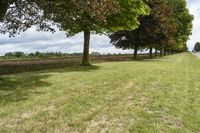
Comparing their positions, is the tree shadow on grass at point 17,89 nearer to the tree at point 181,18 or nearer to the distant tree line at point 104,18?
the distant tree line at point 104,18

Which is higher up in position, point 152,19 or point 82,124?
point 152,19

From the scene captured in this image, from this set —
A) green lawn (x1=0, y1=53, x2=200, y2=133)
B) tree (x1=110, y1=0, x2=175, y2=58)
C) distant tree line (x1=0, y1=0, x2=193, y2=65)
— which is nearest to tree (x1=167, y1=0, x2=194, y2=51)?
distant tree line (x1=0, y1=0, x2=193, y2=65)

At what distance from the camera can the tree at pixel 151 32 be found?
50594mm

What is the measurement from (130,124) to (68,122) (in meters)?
1.43

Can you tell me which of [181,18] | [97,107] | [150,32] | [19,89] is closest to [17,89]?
[19,89]

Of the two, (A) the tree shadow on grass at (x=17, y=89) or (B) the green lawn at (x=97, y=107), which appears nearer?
(B) the green lawn at (x=97, y=107)

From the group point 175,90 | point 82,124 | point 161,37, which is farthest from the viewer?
point 161,37

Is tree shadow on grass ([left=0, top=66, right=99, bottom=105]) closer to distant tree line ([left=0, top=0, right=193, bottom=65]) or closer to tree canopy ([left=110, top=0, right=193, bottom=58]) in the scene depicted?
distant tree line ([left=0, top=0, right=193, bottom=65])

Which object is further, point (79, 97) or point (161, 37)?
point (161, 37)

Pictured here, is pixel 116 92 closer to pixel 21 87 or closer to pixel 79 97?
pixel 79 97

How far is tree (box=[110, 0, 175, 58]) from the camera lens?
166 feet

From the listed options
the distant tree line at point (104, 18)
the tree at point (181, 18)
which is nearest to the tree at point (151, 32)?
the distant tree line at point (104, 18)

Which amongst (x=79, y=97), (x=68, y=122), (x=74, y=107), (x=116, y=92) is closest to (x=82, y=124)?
(x=68, y=122)

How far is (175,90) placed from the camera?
53.3ft
